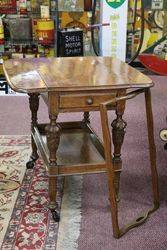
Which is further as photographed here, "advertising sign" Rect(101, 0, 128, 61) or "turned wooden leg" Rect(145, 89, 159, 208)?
"advertising sign" Rect(101, 0, 128, 61)

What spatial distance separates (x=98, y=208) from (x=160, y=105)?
2.07 metres

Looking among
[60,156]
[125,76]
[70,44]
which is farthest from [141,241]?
[70,44]

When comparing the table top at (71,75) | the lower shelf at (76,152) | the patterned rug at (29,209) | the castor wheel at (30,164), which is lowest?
the patterned rug at (29,209)

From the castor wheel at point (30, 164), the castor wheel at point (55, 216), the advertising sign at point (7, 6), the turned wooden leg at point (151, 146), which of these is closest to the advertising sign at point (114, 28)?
the advertising sign at point (7, 6)

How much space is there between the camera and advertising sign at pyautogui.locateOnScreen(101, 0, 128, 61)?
A: 5047 millimetres

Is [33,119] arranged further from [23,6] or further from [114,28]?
[23,6]

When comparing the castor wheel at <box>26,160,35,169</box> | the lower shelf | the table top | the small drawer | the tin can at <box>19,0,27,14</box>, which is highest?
the tin can at <box>19,0,27,14</box>

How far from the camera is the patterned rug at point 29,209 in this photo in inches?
85.1

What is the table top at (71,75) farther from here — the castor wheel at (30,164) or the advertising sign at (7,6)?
the advertising sign at (7,6)

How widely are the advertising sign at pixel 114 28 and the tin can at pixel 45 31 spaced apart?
0.64 meters

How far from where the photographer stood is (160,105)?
4.28 metres

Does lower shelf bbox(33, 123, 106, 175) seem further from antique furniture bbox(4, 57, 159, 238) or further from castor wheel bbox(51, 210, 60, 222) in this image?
castor wheel bbox(51, 210, 60, 222)

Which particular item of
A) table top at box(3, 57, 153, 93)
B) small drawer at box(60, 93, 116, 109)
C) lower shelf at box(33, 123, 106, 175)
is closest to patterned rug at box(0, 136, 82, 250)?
lower shelf at box(33, 123, 106, 175)

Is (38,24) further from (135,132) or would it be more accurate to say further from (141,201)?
(141,201)
